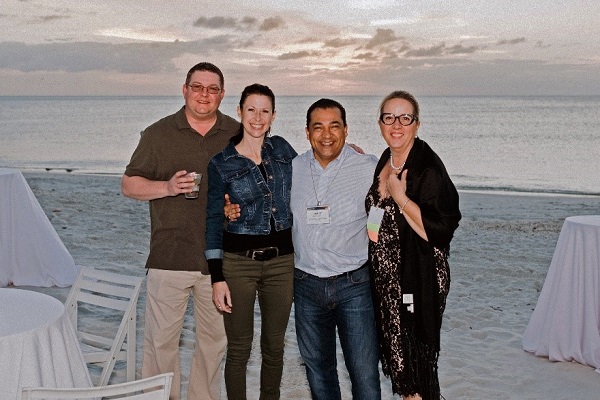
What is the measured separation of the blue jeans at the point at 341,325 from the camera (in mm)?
3051

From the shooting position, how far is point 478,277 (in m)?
7.71

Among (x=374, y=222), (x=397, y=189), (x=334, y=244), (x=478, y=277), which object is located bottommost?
(x=478, y=277)

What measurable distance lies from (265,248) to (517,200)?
12.9 m

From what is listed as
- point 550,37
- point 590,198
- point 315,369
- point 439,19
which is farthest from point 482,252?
point 439,19

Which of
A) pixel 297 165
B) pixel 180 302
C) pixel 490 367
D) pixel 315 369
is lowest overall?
pixel 490 367

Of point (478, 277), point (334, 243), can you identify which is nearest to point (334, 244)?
point (334, 243)

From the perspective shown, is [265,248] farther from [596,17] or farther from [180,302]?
[596,17]

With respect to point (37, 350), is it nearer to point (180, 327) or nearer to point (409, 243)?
point (180, 327)

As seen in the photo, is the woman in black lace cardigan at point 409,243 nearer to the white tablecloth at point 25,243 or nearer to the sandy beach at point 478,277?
the sandy beach at point 478,277

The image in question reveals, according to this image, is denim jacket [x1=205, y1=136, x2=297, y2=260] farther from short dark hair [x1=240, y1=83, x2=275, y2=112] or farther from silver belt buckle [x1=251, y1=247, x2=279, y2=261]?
short dark hair [x1=240, y1=83, x2=275, y2=112]

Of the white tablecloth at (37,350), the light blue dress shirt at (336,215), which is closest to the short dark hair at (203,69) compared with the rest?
the light blue dress shirt at (336,215)

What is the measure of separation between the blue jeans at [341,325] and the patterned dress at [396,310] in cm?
7

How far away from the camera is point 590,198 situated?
16641 mm

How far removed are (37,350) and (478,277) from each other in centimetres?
597
